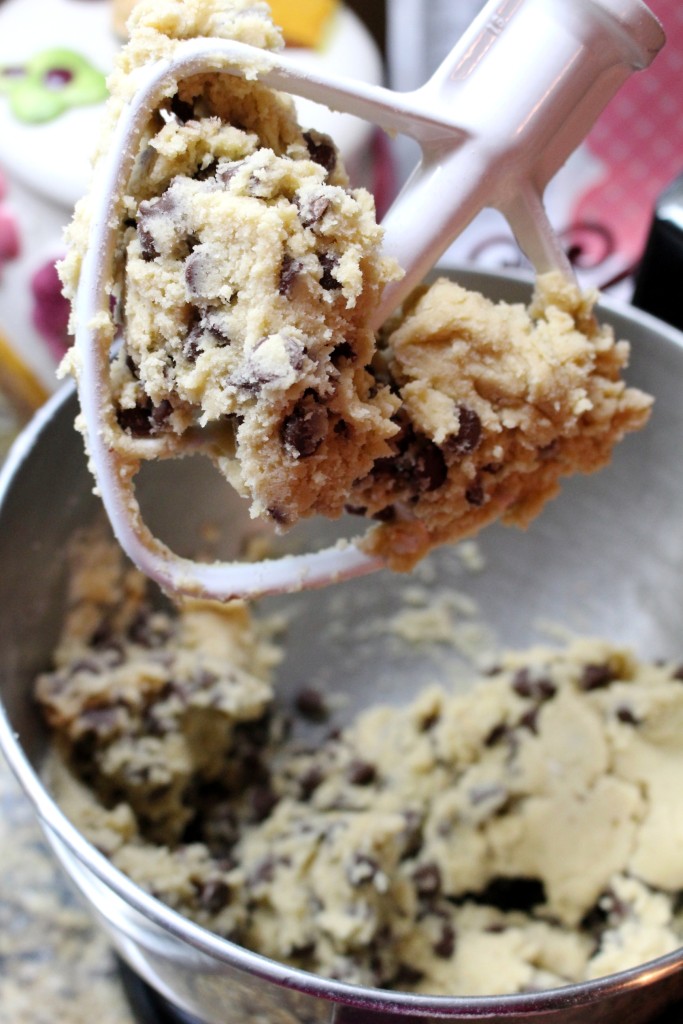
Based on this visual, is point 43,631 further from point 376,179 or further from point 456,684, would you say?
point 376,179

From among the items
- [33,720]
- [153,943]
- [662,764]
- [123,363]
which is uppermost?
[123,363]

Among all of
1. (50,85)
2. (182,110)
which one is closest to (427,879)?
(182,110)

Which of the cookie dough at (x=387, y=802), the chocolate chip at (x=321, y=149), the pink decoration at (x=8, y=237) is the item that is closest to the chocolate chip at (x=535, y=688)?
the cookie dough at (x=387, y=802)

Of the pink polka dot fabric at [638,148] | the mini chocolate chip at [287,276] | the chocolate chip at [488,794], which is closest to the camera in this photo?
the mini chocolate chip at [287,276]

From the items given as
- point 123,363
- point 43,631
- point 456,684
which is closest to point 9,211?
point 43,631

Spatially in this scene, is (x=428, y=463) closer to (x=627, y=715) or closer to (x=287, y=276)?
(x=287, y=276)

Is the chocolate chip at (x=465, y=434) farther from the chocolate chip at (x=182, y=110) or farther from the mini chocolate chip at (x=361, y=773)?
the mini chocolate chip at (x=361, y=773)
